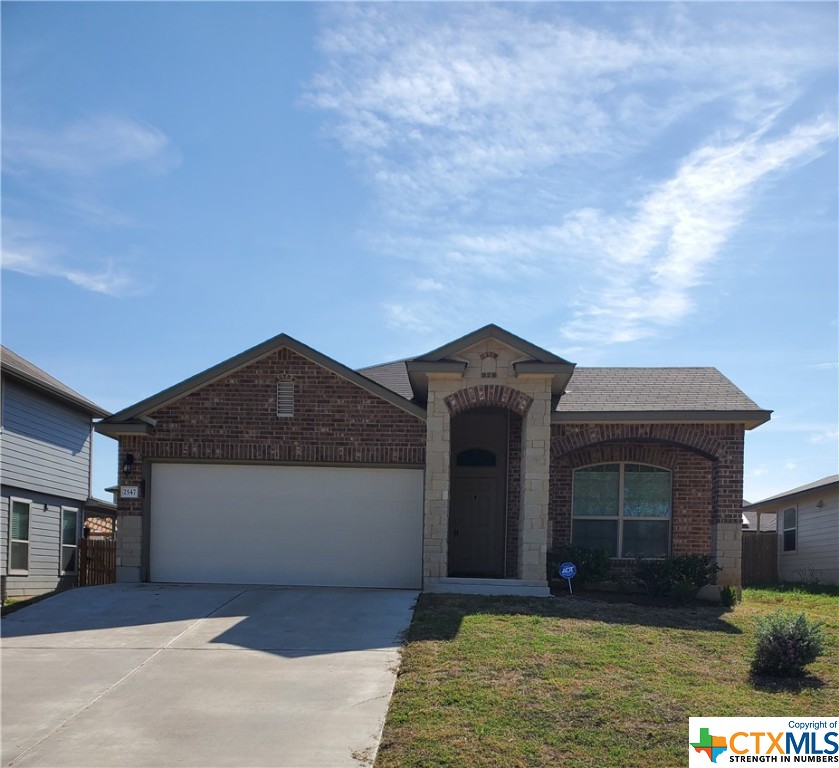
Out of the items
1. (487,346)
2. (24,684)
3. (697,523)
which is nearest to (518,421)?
(487,346)

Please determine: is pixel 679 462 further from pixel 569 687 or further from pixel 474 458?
pixel 569 687

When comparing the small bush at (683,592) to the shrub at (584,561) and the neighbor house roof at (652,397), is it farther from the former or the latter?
the neighbor house roof at (652,397)

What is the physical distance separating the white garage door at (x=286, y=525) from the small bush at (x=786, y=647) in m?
6.83

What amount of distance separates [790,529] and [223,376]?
16580 millimetres

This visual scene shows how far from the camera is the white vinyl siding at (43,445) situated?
1822 cm

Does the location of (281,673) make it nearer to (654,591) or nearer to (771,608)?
(654,591)

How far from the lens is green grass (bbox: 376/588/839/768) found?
24.4ft

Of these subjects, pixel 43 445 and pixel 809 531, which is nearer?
pixel 43 445

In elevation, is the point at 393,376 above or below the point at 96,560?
above

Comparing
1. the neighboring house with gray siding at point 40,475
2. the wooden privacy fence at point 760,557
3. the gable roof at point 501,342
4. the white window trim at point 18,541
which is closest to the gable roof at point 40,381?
the neighboring house with gray siding at point 40,475

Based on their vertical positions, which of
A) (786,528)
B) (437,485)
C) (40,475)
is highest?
(437,485)

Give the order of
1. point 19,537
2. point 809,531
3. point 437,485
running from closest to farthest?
point 437,485 < point 19,537 < point 809,531

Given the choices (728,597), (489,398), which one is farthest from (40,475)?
(728,597)

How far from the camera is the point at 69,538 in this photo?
2164 cm
